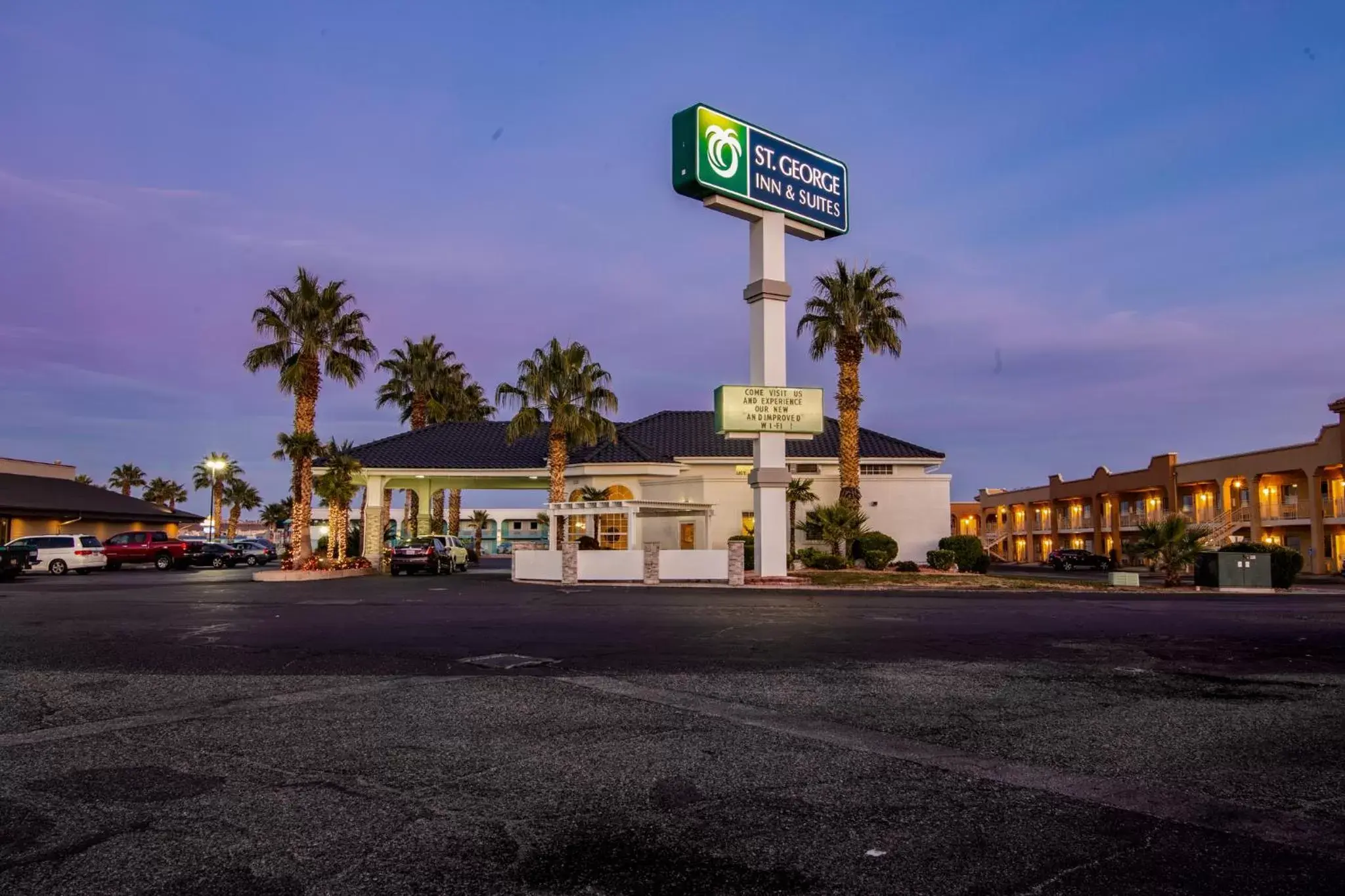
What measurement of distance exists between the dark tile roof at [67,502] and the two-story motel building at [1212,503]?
54585mm

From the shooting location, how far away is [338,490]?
119 ft

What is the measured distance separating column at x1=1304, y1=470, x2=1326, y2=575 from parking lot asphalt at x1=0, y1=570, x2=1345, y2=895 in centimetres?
3932

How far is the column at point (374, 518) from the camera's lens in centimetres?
4084

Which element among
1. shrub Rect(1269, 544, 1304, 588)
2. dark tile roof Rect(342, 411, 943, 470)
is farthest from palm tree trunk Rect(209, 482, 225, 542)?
shrub Rect(1269, 544, 1304, 588)

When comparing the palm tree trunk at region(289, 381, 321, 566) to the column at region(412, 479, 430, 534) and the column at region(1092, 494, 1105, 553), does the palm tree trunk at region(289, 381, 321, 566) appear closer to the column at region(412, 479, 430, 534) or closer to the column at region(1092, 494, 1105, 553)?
the column at region(412, 479, 430, 534)

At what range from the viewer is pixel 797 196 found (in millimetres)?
31172

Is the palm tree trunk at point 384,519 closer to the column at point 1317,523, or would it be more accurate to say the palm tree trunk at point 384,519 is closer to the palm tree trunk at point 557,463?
the palm tree trunk at point 557,463

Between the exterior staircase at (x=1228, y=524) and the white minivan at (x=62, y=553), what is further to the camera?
the exterior staircase at (x=1228, y=524)

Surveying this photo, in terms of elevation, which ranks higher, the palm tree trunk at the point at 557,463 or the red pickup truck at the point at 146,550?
the palm tree trunk at the point at 557,463

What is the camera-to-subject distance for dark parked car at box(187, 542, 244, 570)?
46.6 m

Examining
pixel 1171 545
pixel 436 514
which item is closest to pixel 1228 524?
pixel 1171 545

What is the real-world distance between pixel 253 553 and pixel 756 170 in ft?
118

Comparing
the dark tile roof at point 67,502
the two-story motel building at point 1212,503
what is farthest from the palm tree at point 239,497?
the two-story motel building at point 1212,503

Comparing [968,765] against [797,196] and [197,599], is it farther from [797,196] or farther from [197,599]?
[797,196]
